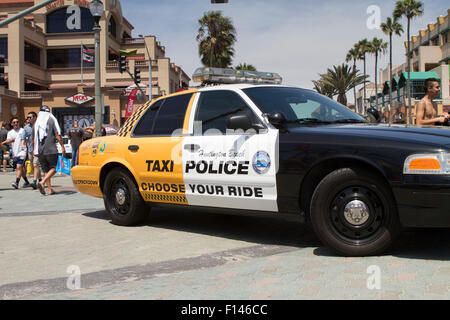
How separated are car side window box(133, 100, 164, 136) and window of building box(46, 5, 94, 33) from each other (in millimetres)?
44589

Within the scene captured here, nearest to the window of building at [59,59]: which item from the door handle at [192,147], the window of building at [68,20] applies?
the window of building at [68,20]

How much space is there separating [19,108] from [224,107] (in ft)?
134

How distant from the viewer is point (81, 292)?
340cm

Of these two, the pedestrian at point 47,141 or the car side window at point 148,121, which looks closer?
the car side window at point 148,121

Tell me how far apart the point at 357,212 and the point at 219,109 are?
1.92 metres

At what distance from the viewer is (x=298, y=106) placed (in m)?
4.91

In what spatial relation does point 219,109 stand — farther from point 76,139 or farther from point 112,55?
point 112,55

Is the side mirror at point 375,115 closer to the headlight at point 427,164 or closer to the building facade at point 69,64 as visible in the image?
the headlight at point 427,164

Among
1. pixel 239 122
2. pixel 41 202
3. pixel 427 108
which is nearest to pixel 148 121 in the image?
pixel 239 122

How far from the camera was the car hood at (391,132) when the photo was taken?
3.73 m

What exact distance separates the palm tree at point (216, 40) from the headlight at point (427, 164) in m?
40.6

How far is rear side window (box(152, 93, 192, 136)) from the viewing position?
17.8ft

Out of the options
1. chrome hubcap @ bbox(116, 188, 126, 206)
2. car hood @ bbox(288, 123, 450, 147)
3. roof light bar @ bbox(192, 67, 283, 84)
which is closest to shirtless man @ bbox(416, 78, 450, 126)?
roof light bar @ bbox(192, 67, 283, 84)

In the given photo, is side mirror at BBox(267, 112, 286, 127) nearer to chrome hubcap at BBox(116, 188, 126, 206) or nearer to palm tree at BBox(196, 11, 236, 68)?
chrome hubcap at BBox(116, 188, 126, 206)
